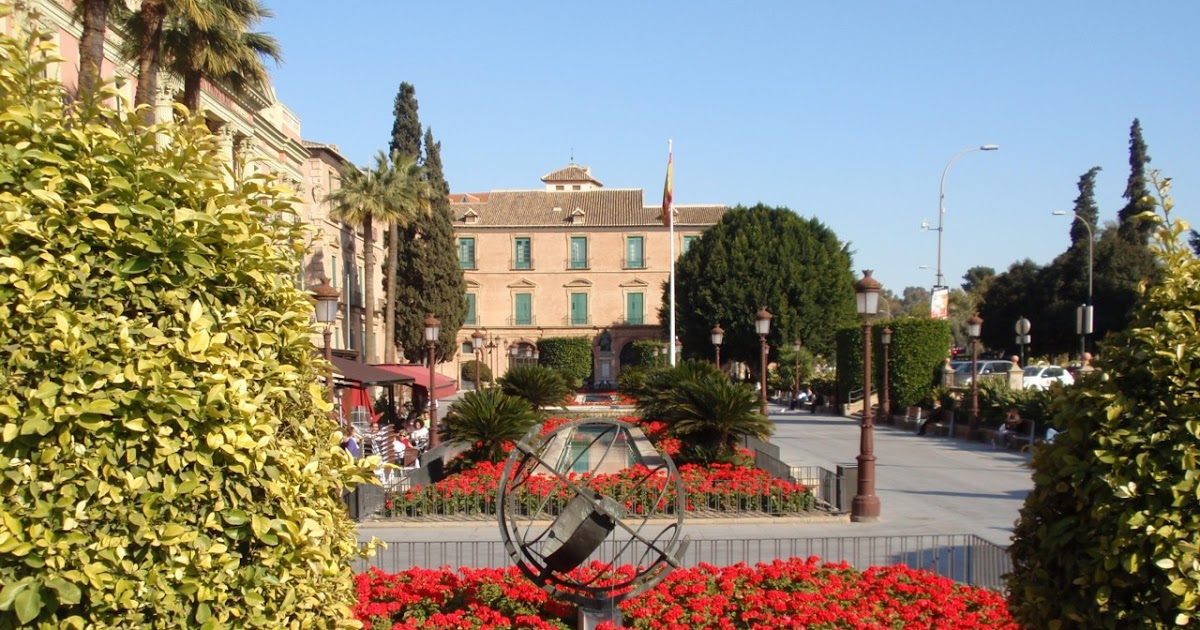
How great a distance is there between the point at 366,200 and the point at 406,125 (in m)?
11.0

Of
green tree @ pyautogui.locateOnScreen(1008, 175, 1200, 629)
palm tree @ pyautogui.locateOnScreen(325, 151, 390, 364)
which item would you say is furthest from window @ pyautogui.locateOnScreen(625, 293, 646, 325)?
green tree @ pyautogui.locateOnScreen(1008, 175, 1200, 629)

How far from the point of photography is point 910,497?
16.8 m

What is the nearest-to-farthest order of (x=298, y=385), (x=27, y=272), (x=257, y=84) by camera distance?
1. (x=27, y=272)
2. (x=298, y=385)
3. (x=257, y=84)

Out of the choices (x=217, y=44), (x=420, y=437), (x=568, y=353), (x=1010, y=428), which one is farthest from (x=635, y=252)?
(x=217, y=44)

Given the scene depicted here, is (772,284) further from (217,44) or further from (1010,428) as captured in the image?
(217,44)

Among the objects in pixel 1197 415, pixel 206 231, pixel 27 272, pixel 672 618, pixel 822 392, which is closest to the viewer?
pixel 27 272

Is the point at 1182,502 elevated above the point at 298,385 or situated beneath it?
situated beneath

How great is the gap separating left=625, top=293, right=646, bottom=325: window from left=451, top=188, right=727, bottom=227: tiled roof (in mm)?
4934

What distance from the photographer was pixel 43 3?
2038 centimetres

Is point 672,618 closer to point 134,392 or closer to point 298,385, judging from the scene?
point 298,385

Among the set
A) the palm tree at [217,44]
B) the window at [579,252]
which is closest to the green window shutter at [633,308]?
the window at [579,252]

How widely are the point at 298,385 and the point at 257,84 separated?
17.2 meters

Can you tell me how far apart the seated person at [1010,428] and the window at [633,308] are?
44325 mm

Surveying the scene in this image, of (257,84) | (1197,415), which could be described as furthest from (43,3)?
(1197,415)
